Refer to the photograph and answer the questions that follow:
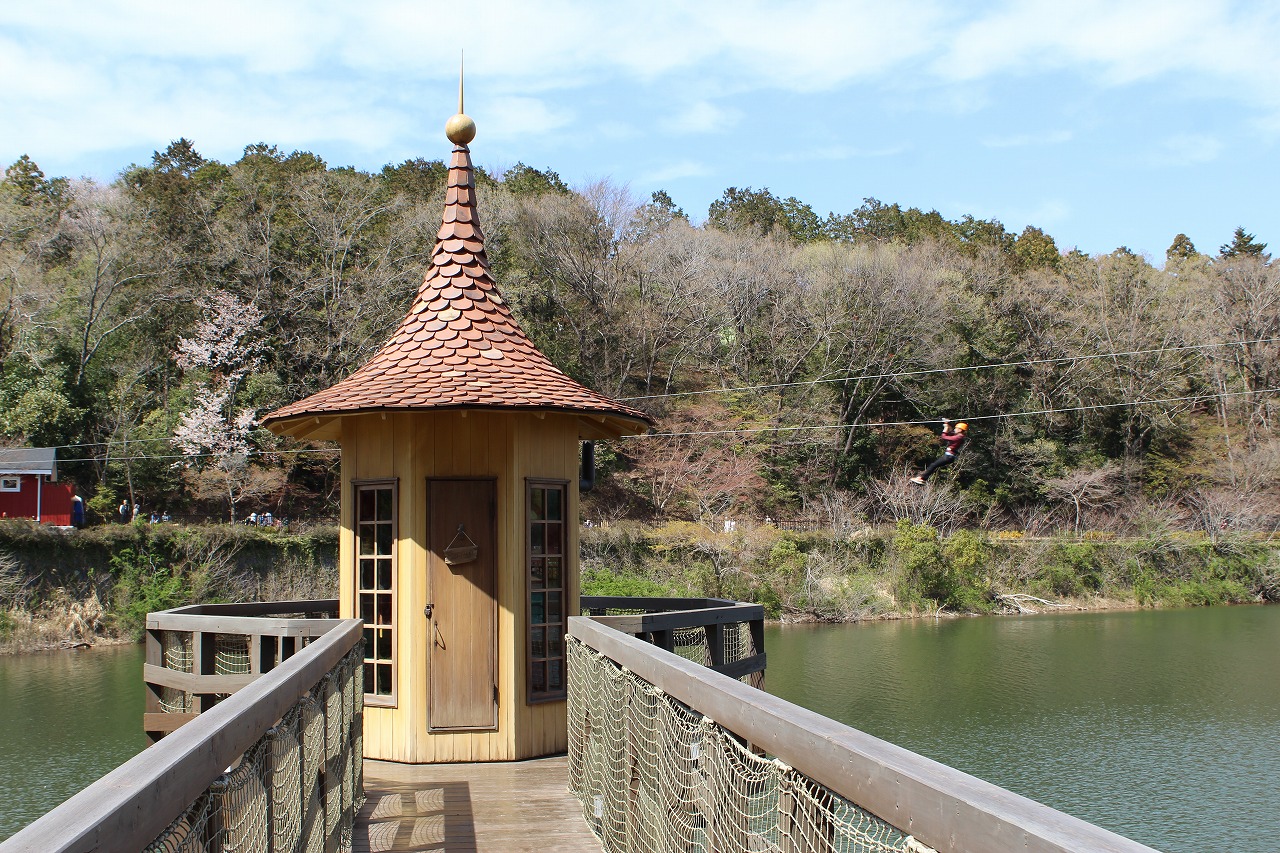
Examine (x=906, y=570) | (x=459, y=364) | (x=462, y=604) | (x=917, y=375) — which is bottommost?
(x=906, y=570)

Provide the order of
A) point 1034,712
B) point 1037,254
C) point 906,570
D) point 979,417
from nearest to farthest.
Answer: point 1034,712, point 906,570, point 979,417, point 1037,254

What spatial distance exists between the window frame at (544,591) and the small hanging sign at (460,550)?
1.19 ft

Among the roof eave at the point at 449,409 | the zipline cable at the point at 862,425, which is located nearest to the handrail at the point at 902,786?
the roof eave at the point at 449,409

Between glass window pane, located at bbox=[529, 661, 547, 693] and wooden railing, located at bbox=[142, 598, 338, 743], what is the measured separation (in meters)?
1.34

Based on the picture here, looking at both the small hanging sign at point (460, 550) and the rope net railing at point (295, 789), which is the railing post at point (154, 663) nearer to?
the small hanging sign at point (460, 550)

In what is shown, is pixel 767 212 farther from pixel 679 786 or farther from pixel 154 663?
pixel 679 786

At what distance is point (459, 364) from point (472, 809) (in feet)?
9.66

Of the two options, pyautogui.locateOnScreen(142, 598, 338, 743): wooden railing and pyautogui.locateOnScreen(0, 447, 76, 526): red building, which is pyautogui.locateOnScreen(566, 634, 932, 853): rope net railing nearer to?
pyautogui.locateOnScreen(142, 598, 338, 743): wooden railing

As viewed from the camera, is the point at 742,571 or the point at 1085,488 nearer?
the point at 742,571

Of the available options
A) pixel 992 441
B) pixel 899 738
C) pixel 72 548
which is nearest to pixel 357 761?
pixel 899 738

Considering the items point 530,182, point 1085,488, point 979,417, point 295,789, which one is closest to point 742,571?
point 979,417

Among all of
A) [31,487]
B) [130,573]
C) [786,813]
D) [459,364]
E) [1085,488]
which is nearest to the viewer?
[786,813]

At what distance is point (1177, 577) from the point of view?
32.7 m

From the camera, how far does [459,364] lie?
7.12 meters
